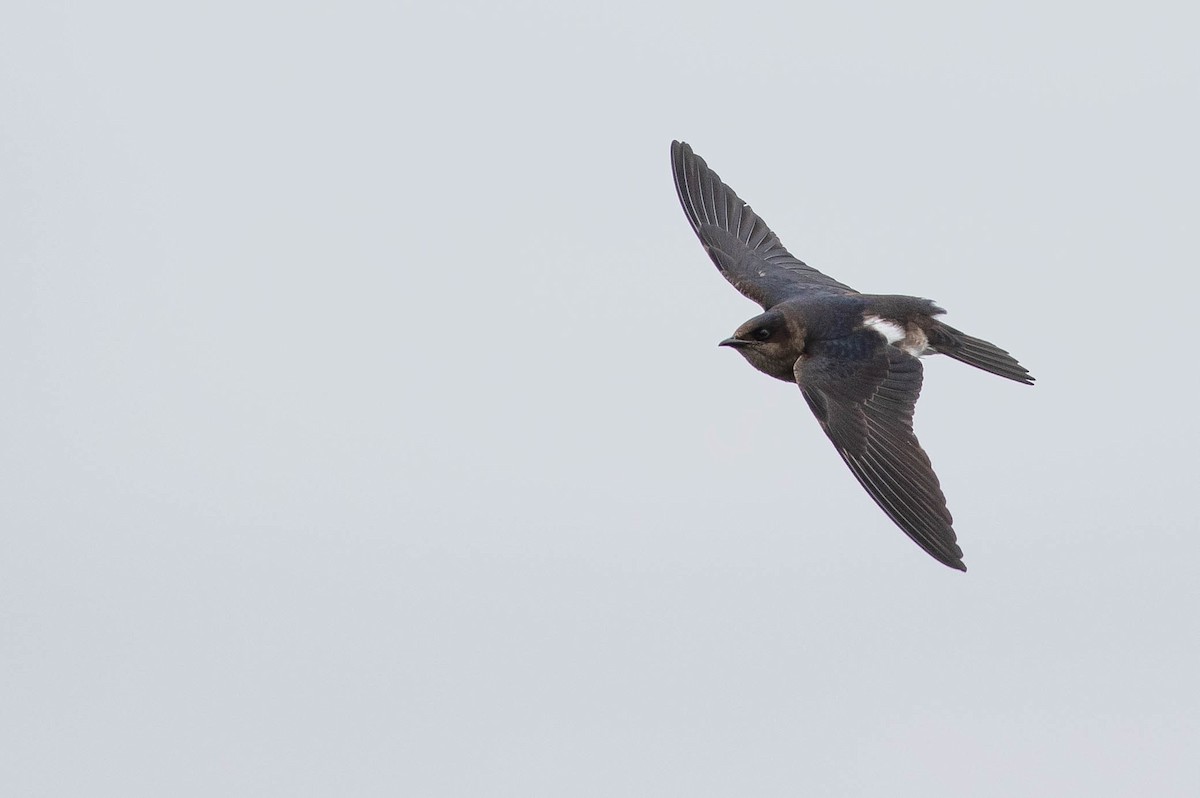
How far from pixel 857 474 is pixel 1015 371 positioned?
188 cm

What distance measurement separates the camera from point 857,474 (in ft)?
46.7

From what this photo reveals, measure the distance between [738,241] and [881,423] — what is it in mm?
3547

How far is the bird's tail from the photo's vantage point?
51.1ft

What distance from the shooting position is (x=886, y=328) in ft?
50.7

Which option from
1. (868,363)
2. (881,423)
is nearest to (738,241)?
(868,363)

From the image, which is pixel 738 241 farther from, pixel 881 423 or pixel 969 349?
pixel 881 423

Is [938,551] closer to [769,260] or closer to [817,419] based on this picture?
[817,419]

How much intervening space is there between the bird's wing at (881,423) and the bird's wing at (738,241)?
149 centimetres

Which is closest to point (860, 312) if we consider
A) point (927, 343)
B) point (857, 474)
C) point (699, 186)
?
point (927, 343)

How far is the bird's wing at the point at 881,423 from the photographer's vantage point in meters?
13.8

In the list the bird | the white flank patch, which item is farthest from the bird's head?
the white flank patch

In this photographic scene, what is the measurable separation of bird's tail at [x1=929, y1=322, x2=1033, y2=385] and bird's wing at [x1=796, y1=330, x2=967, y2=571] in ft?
2.03

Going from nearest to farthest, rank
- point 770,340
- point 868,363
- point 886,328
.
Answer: point 868,363 → point 770,340 → point 886,328

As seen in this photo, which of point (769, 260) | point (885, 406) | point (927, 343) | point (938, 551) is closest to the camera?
point (938, 551)
